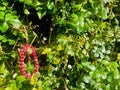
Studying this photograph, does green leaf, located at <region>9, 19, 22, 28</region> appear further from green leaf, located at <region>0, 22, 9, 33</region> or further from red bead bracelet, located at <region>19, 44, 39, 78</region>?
red bead bracelet, located at <region>19, 44, 39, 78</region>

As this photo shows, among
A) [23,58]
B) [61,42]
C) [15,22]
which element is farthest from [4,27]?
[61,42]

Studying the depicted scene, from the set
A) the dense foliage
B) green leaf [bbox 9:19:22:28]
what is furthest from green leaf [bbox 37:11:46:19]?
green leaf [bbox 9:19:22:28]

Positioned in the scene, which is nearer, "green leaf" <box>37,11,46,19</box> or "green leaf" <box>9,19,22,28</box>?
"green leaf" <box>9,19,22,28</box>

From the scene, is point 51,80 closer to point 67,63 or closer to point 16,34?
point 67,63

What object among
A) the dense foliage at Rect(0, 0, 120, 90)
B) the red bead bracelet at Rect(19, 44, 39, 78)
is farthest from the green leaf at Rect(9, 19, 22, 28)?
the red bead bracelet at Rect(19, 44, 39, 78)

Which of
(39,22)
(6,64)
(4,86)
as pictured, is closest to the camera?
(4,86)

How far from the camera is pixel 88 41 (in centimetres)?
242

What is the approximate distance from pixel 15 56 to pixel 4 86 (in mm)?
213

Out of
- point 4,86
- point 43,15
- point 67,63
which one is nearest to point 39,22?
point 43,15

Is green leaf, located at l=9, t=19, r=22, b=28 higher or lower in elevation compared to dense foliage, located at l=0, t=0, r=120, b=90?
higher

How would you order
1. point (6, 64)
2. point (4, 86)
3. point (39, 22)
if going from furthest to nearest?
1. point (39, 22)
2. point (6, 64)
3. point (4, 86)

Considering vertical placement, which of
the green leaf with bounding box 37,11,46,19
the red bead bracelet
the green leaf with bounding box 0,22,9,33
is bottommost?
the red bead bracelet

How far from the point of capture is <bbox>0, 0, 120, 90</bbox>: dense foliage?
226 cm

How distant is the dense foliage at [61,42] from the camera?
2256 mm
